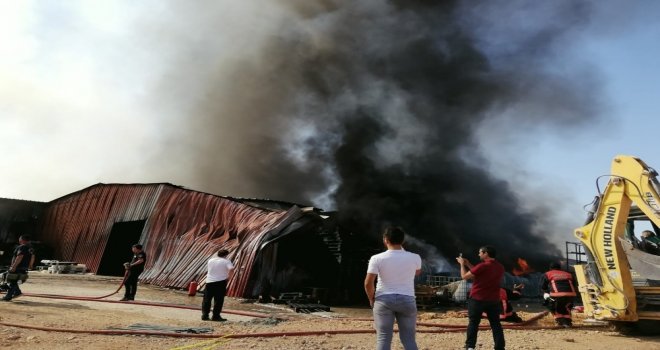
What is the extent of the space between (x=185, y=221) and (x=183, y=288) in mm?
3571

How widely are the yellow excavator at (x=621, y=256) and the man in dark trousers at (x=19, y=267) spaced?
36.3 ft

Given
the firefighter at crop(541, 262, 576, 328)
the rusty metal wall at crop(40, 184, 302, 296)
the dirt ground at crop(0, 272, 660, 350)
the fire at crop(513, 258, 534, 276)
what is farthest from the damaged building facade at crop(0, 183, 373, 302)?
the fire at crop(513, 258, 534, 276)

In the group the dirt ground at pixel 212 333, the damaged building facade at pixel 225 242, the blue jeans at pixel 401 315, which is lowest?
the dirt ground at pixel 212 333

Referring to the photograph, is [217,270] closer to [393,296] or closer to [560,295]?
[393,296]

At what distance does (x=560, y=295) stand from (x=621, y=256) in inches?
56.7

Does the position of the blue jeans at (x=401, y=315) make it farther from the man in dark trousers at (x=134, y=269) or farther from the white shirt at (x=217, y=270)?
the man in dark trousers at (x=134, y=269)

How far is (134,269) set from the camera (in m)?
11.1

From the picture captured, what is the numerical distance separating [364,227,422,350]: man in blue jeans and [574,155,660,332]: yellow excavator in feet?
17.6

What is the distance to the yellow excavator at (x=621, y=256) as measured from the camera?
7.48m

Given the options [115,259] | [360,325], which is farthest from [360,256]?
[115,259]

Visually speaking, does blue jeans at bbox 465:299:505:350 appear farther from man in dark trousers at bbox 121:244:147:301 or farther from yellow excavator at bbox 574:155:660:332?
man in dark trousers at bbox 121:244:147:301

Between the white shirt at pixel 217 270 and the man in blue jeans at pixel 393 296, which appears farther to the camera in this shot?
the white shirt at pixel 217 270

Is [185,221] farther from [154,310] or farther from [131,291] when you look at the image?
[154,310]

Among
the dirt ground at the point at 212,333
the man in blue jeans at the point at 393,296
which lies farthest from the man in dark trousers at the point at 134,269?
the man in blue jeans at the point at 393,296
